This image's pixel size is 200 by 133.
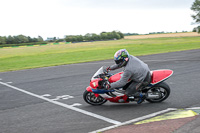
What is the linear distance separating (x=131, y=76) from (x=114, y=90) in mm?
638

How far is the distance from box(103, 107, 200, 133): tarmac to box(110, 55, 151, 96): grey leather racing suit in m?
1.23

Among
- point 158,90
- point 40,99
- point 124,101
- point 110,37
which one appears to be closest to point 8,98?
point 40,99

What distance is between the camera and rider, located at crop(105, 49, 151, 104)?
23.1 ft

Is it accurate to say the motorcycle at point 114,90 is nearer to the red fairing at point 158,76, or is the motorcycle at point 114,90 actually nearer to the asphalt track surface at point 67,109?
the red fairing at point 158,76

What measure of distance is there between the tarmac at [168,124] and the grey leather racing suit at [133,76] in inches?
48.5

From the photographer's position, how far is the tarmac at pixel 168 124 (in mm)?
5203

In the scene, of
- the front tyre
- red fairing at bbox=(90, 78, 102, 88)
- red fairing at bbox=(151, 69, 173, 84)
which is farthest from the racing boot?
red fairing at bbox=(90, 78, 102, 88)

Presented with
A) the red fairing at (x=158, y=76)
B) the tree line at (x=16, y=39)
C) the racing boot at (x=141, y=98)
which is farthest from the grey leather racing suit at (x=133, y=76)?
the tree line at (x=16, y=39)

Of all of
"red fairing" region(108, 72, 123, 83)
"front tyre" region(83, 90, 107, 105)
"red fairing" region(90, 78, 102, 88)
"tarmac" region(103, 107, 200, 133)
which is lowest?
"tarmac" region(103, 107, 200, 133)

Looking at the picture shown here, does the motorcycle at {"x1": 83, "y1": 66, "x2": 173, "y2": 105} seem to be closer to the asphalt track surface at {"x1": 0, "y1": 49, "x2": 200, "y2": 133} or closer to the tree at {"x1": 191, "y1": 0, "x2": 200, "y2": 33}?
the asphalt track surface at {"x1": 0, "y1": 49, "x2": 200, "y2": 133}

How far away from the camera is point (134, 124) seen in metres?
5.72

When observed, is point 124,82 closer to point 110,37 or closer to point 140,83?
point 140,83

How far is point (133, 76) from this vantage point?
23.5 feet

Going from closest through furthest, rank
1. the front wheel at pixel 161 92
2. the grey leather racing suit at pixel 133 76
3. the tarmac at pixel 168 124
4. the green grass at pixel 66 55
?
the tarmac at pixel 168 124, the grey leather racing suit at pixel 133 76, the front wheel at pixel 161 92, the green grass at pixel 66 55
